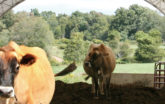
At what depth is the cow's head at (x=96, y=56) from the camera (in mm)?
9820

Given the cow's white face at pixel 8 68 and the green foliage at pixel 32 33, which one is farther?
the green foliage at pixel 32 33

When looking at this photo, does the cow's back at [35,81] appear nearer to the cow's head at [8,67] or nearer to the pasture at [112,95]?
the cow's head at [8,67]

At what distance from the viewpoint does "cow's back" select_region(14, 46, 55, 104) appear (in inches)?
148

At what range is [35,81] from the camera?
13.8 feet

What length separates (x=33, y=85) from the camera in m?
4.13

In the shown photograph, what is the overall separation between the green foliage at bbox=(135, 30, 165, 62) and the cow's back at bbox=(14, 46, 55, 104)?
22728 mm

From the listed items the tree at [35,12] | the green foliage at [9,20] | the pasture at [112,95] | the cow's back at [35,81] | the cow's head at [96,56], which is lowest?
the pasture at [112,95]

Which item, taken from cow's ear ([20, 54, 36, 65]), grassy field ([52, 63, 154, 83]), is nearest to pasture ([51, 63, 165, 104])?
cow's ear ([20, 54, 36, 65])

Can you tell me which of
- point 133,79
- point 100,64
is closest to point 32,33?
point 133,79

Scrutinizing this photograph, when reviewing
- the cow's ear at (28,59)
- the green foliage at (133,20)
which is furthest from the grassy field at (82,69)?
the cow's ear at (28,59)

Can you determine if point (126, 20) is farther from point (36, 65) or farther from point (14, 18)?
point (36, 65)

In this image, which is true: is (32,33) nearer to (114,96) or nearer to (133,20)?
(133,20)

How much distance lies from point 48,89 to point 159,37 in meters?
26.2

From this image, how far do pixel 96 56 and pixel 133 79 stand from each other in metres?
3.12
